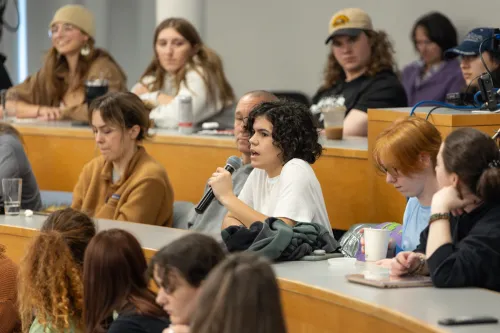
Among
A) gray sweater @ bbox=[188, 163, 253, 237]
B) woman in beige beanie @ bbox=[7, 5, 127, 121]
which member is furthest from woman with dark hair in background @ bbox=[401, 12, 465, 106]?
gray sweater @ bbox=[188, 163, 253, 237]

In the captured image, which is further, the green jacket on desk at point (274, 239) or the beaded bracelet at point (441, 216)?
the green jacket on desk at point (274, 239)

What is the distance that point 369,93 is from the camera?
4891mm

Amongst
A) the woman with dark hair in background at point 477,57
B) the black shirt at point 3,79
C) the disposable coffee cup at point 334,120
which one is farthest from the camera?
the black shirt at point 3,79

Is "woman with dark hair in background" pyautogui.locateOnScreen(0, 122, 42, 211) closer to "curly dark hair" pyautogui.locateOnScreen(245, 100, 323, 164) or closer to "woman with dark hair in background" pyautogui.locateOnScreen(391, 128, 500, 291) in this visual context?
"curly dark hair" pyautogui.locateOnScreen(245, 100, 323, 164)

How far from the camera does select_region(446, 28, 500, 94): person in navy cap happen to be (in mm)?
4070

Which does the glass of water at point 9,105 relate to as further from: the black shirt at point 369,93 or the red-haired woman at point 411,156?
the red-haired woman at point 411,156

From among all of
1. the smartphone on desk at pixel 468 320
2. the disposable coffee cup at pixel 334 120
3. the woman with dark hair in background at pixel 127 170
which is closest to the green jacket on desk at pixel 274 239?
the smartphone on desk at pixel 468 320

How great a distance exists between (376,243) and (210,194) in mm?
681

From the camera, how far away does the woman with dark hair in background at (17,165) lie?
433 cm

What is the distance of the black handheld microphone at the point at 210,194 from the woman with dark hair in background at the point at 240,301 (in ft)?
5.83

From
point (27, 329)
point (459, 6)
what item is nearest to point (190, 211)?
point (27, 329)

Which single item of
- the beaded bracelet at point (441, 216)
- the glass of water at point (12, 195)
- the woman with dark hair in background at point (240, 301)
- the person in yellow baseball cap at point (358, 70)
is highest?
the person in yellow baseball cap at point (358, 70)

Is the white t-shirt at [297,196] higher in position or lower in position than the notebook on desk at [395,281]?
higher

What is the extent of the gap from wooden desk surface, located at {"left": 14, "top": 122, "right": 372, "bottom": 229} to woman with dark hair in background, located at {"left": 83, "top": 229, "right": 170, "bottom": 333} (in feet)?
5.97
